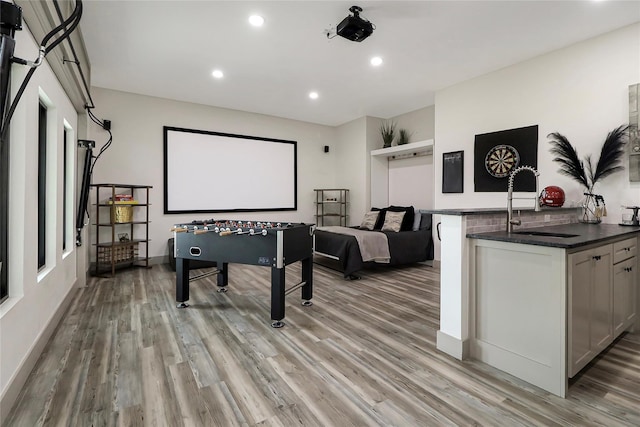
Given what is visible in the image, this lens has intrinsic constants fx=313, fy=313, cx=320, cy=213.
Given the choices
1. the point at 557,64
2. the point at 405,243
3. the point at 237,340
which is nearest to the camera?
the point at 237,340

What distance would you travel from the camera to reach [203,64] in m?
4.05

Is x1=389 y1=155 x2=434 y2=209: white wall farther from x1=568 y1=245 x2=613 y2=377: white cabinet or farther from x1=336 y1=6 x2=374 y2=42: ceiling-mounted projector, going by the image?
x1=568 y1=245 x2=613 y2=377: white cabinet

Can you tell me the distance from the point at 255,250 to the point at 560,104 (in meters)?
3.83

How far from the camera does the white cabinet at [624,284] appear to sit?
2322 mm

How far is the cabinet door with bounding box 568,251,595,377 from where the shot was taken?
1827 millimetres

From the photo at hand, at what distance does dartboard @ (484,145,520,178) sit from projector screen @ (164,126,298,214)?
391 cm

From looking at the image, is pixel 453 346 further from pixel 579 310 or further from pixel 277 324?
pixel 277 324

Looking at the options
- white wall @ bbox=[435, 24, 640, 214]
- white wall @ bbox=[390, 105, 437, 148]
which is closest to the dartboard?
white wall @ bbox=[435, 24, 640, 214]

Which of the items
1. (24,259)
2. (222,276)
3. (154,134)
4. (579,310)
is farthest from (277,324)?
(154,134)

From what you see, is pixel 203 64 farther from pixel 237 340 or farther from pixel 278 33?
pixel 237 340

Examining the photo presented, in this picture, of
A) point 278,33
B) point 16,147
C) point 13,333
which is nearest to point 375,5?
point 278,33

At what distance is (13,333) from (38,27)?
6.28 ft

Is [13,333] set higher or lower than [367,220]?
lower

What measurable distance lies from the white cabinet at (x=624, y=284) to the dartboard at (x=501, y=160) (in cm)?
169
